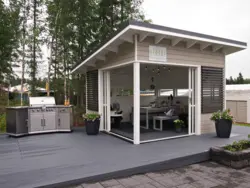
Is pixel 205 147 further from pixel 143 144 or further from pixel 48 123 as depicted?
pixel 48 123

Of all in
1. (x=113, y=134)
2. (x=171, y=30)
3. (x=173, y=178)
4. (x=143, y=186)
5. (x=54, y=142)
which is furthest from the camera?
(x=113, y=134)

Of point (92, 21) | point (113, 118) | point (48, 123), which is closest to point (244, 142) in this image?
point (113, 118)

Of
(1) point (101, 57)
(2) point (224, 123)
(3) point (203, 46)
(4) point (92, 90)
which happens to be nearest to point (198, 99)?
(2) point (224, 123)

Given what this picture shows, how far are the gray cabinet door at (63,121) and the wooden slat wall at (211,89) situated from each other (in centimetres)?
394

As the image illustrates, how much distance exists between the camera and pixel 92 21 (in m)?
8.41

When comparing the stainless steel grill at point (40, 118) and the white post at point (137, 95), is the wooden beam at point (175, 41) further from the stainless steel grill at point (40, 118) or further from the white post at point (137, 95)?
the stainless steel grill at point (40, 118)

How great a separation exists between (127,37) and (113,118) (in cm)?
327

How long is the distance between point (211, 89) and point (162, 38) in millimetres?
2350

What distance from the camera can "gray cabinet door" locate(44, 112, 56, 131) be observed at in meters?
5.58

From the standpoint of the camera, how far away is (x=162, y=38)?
4.30 meters

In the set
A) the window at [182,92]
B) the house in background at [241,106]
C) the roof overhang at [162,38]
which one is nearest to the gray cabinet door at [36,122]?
the roof overhang at [162,38]

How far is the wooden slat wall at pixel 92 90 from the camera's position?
638 centimetres

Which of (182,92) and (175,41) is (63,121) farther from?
(182,92)

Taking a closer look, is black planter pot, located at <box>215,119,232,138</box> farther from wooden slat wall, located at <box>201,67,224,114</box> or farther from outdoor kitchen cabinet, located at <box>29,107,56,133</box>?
outdoor kitchen cabinet, located at <box>29,107,56,133</box>
